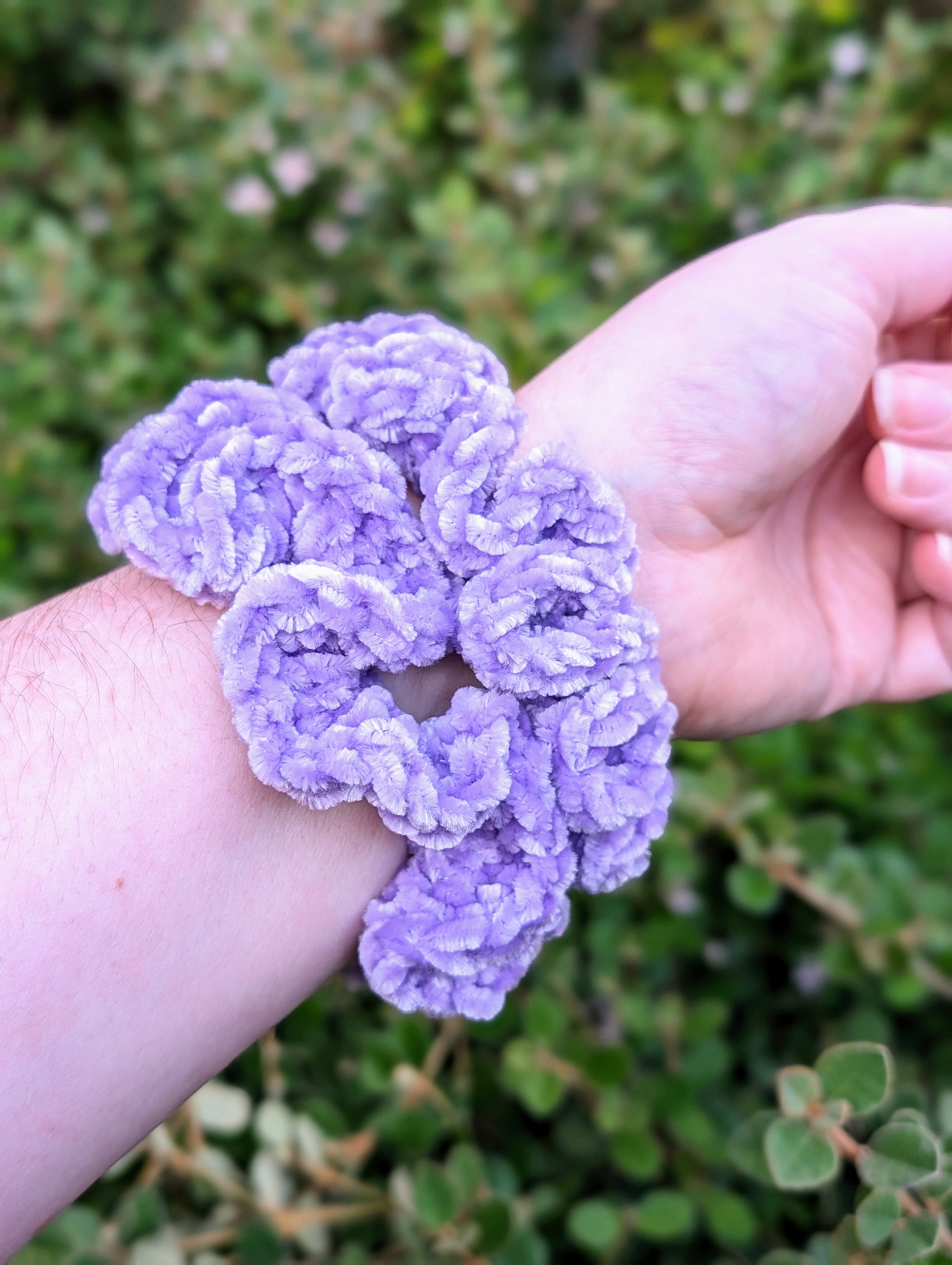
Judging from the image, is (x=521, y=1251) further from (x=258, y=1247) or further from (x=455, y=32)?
(x=455, y=32)

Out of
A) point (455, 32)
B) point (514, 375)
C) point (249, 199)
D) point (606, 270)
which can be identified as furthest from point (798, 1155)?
point (455, 32)

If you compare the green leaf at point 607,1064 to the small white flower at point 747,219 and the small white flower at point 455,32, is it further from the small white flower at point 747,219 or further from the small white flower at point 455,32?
the small white flower at point 455,32

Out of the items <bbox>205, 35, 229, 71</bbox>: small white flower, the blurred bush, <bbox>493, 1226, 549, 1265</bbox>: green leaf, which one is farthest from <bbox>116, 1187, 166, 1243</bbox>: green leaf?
<bbox>205, 35, 229, 71</bbox>: small white flower

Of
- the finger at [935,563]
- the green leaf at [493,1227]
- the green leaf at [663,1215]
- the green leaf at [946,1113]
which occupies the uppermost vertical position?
the finger at [935,563]

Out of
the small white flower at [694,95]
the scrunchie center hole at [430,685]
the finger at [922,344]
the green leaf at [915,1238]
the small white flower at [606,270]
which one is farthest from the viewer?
the small white flower at [694,95]

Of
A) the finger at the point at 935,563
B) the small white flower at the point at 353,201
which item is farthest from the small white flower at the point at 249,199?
the finger at the point at 935,563

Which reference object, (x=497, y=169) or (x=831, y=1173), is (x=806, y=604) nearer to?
(x=831, y=1173)

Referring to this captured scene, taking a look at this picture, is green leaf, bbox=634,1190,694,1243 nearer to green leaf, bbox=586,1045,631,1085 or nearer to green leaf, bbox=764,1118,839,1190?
green leaf, bbox=586,1045,631,1085
